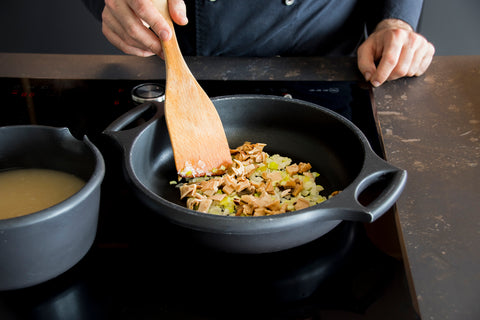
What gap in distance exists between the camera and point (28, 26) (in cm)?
207

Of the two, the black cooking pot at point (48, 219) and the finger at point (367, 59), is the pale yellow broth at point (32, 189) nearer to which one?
the black cooking pot at point (48, 219)

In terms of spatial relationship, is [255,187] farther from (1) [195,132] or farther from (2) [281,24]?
(2) [281,24]

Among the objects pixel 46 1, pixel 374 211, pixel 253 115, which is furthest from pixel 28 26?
pixel 374 211

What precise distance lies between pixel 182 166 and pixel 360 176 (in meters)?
0.29

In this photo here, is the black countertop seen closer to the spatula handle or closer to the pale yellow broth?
the spatula handle

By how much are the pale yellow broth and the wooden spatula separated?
193mm

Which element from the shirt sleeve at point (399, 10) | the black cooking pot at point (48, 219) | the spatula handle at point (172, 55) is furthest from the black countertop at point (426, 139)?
the black cooking pot at point (48, 219)

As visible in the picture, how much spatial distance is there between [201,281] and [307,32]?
0.80 meters

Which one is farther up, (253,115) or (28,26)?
(253,115)

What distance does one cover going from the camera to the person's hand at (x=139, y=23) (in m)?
0.77

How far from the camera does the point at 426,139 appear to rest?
79 centimetres

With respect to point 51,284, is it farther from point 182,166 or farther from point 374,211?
point 374,211

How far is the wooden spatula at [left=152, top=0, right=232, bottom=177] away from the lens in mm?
730

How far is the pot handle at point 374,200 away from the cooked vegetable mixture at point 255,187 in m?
0.11
